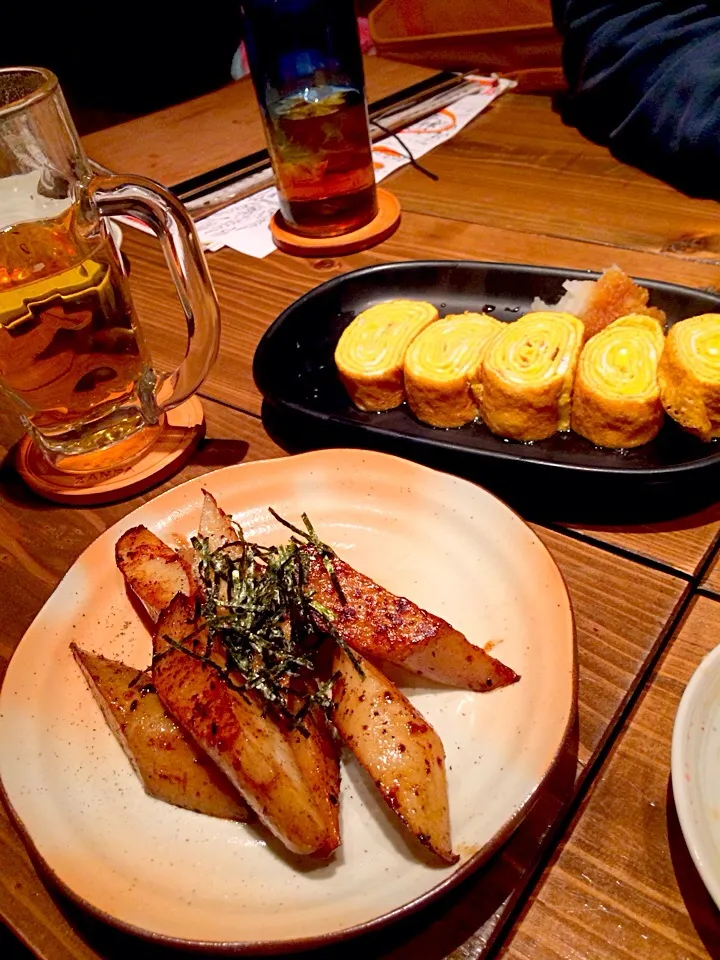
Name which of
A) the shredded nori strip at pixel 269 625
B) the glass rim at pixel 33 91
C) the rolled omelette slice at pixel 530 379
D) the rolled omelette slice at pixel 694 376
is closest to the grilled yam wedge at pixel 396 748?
the shredded nori strip at pixel 269 625

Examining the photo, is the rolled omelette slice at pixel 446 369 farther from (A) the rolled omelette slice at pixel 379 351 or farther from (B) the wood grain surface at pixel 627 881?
(B) the wood grain surface at pixel 627 881

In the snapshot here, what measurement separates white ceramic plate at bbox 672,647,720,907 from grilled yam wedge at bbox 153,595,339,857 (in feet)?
1.19

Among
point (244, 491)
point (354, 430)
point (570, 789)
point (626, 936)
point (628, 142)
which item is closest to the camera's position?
point (626, 936)

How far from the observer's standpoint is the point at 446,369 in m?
1.40

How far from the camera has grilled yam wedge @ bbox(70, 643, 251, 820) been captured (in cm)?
82

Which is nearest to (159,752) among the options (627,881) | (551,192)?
(627,881)

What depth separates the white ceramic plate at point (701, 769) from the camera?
70cm

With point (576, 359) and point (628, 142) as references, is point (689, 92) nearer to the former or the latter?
point (628, 142)

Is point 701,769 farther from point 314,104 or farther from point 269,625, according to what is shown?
point 314,104

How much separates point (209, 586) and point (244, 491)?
278mm

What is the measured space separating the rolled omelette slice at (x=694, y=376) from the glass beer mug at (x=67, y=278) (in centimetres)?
85

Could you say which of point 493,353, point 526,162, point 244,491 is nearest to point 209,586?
point 244,491

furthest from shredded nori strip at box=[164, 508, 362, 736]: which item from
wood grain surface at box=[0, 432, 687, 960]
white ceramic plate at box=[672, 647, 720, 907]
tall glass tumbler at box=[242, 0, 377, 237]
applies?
tall glass tumbler at box=[242, 0, 377, 237]

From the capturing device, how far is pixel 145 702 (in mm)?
887
